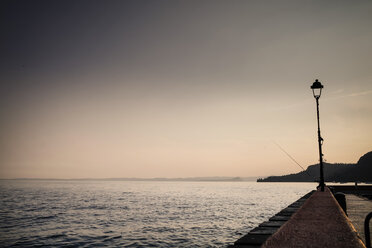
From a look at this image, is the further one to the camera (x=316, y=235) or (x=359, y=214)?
(x=359, y=214)

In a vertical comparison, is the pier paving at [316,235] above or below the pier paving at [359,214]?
above

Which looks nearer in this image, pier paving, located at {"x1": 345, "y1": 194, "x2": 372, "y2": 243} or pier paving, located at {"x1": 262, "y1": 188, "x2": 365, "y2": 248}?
pier paving, located at {"x1": 262, "y1": 188, "x2": 365, "y2": 248}

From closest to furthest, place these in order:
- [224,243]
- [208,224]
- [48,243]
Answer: [224,243] < [48,243] < [208,224]

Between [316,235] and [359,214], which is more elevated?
[316,235]

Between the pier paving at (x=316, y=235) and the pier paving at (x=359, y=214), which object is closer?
the pier paving at (x=316, y=235)

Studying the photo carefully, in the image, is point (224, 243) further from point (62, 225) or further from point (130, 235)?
point (62, 225)

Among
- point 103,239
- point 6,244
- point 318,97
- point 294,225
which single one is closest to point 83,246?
point 103,239

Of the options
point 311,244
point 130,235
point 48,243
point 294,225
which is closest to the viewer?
point 311,244

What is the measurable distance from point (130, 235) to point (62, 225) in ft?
25.7

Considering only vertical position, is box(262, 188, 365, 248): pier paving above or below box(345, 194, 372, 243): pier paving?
above

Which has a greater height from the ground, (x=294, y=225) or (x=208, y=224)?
(x=294, y=225)

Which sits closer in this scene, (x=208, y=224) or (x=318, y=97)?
(x=318, y=97)

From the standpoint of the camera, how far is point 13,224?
22.3 meters

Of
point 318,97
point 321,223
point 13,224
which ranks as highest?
point 318,97
